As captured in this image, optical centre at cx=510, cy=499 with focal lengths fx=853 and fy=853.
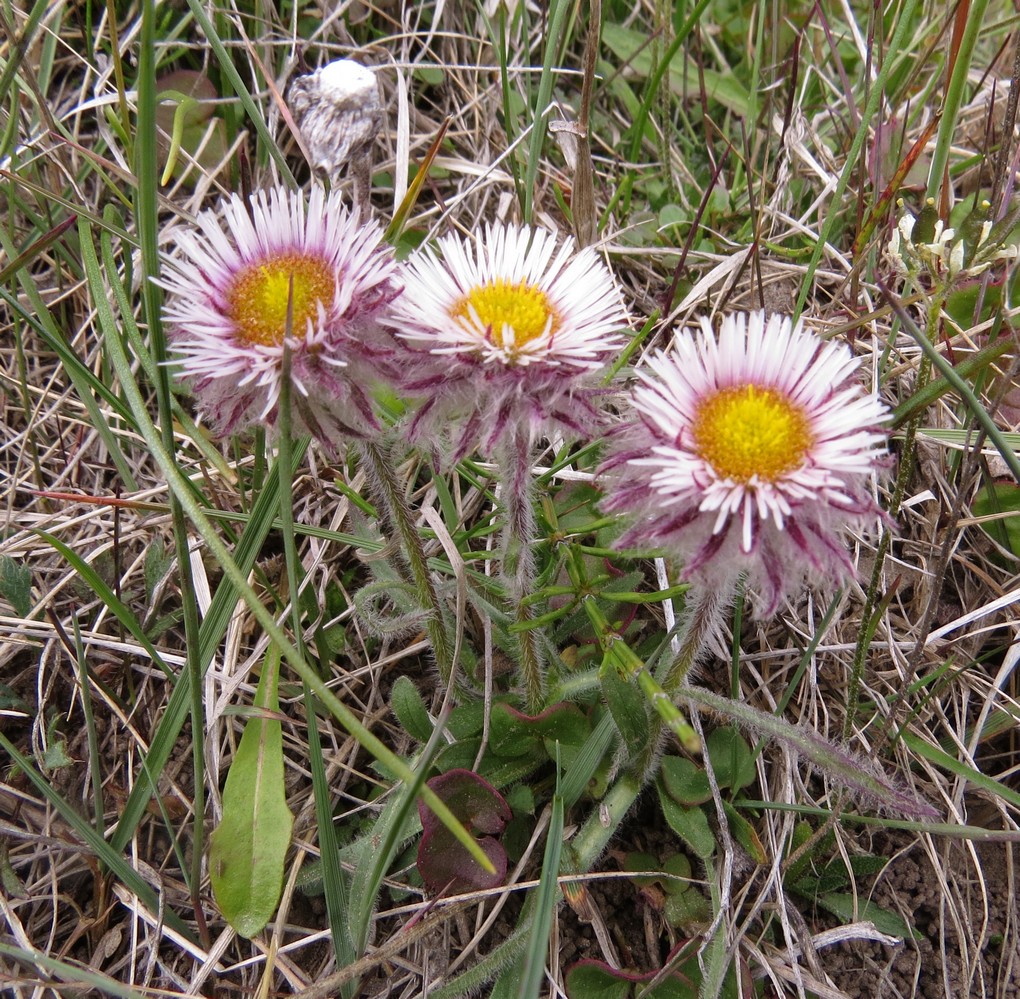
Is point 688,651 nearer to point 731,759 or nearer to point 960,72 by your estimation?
point 731,759

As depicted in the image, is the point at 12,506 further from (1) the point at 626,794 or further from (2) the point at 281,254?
(1) the point at 626,794

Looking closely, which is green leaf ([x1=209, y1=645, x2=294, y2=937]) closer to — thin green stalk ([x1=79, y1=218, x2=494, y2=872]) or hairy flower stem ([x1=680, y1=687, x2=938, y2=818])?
thin green stalk ([x1=79, y1=218, x2=494, y2=872])

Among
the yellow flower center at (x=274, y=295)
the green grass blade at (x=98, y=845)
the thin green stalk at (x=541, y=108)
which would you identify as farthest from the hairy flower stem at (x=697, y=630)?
the green grass blade at (x=98, y=845)

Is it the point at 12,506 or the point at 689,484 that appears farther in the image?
the point at 12,506

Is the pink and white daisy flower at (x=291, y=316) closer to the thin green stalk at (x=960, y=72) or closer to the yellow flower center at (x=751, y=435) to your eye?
the yellow flower center at (x=751, y=435)

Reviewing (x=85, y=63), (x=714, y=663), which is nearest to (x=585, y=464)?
(x=714, y=663)
